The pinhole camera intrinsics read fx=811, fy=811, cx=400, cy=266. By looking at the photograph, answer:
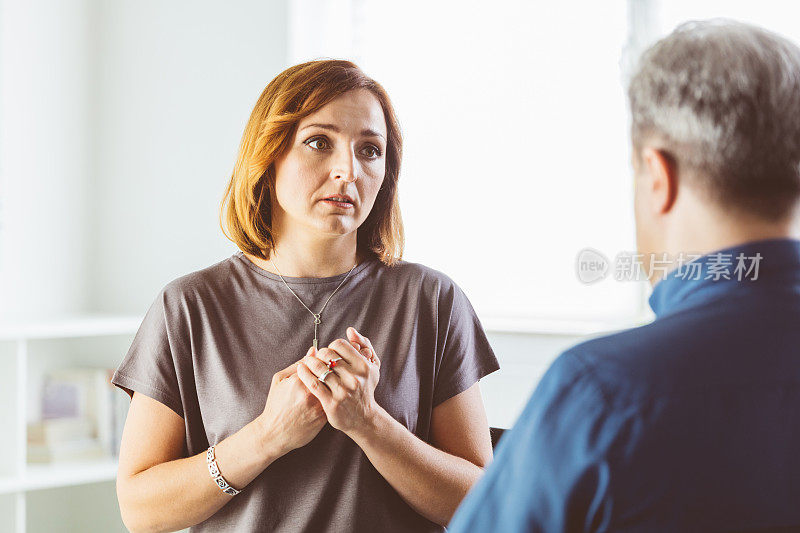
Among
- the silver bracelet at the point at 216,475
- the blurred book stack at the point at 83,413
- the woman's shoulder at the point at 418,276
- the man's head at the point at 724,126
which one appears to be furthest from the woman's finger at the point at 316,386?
the blurred book stack at the point at 83,413

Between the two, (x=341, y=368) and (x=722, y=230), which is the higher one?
(x=722, y=230)

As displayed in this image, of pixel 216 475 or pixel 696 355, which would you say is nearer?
pixel 696 355

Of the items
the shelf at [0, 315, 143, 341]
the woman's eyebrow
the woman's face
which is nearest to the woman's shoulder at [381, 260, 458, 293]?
the woman's face

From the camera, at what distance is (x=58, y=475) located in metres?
2.62

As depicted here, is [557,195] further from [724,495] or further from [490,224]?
[724,495]

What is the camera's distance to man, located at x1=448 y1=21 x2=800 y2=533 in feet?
2.17

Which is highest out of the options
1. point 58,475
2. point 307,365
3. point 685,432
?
point 685,432

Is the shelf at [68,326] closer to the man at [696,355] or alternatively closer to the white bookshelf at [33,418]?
the white bookshelf at [33,418]

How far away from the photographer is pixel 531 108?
298 cm

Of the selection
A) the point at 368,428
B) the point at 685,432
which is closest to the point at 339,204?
the point at 368,428

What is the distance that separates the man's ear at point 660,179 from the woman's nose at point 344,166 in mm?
753

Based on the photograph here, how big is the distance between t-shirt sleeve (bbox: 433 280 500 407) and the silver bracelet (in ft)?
1.30

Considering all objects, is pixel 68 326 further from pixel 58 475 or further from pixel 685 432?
pixel 685 432

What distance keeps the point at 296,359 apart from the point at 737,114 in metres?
0.95
